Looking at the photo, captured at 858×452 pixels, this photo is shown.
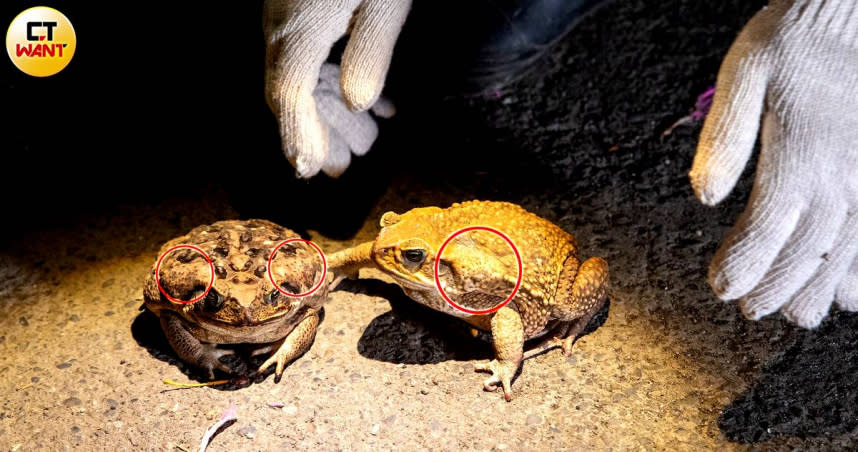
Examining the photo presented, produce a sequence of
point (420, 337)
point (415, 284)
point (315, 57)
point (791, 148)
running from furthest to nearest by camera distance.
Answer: point (315, 57), point (420, 337), point (415, 284), point (791, 148)

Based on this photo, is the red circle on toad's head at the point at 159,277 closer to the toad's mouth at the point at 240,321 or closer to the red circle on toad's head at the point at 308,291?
the toad's mouth at the point at 240,321

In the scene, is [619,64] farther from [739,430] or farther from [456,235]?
[739,430]

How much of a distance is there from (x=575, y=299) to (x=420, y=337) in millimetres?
641

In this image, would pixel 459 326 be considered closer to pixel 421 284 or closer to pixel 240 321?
pixel 421 284

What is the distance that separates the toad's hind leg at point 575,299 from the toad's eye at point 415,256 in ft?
1.74

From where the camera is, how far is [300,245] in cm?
300

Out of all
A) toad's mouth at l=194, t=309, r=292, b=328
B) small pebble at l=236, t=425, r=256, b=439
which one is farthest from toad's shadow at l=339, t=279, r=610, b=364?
small pebble at l=236, t=425, r=256, b=439

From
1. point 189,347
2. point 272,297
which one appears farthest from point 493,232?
point 189,347

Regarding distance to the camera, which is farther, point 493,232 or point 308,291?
point 308,291

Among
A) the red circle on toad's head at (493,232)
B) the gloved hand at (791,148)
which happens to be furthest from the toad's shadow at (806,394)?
the red circle on toad's head at (493,232)

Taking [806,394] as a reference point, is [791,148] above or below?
above

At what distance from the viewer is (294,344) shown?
2852 mm

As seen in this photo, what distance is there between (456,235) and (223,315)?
2.97 ft

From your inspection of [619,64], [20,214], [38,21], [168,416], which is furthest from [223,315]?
[619,64]
